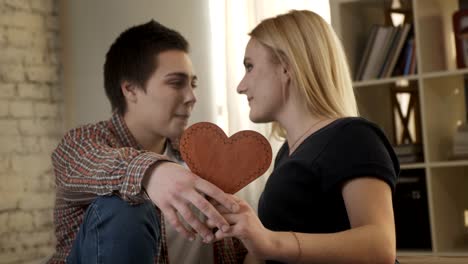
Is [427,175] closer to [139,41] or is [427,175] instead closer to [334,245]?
[139,41]

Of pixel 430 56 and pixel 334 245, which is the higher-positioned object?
pixel 430 56

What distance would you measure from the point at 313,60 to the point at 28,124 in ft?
8.60

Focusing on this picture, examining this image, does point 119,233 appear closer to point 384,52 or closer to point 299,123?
point 299,123

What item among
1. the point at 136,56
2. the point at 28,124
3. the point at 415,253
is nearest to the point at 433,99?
the point at 415,253

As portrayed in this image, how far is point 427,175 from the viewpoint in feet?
9.39

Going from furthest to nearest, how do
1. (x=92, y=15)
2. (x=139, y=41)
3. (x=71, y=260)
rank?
1. (x=92, y=15)
2. (x=139, y=41)
3. (x=71, y=260)

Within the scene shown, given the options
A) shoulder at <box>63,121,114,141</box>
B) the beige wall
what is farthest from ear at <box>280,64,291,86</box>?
the beige wall

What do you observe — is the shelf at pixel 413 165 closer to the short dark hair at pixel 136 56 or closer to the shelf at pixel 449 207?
the shelf at pixel 449 207

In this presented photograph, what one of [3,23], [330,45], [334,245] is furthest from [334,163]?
[3,23]

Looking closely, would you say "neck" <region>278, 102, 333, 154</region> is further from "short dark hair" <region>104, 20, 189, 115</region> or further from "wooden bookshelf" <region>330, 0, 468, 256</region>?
"wooden bookshelf" <region>330, 0, 468, 256</region>

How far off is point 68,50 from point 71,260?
2739mm

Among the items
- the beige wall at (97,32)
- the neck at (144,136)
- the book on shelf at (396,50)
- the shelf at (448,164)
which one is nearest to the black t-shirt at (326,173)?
the neck at (144,136)

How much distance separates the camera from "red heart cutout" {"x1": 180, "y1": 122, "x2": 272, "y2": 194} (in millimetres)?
1391

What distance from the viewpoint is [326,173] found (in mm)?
1602
